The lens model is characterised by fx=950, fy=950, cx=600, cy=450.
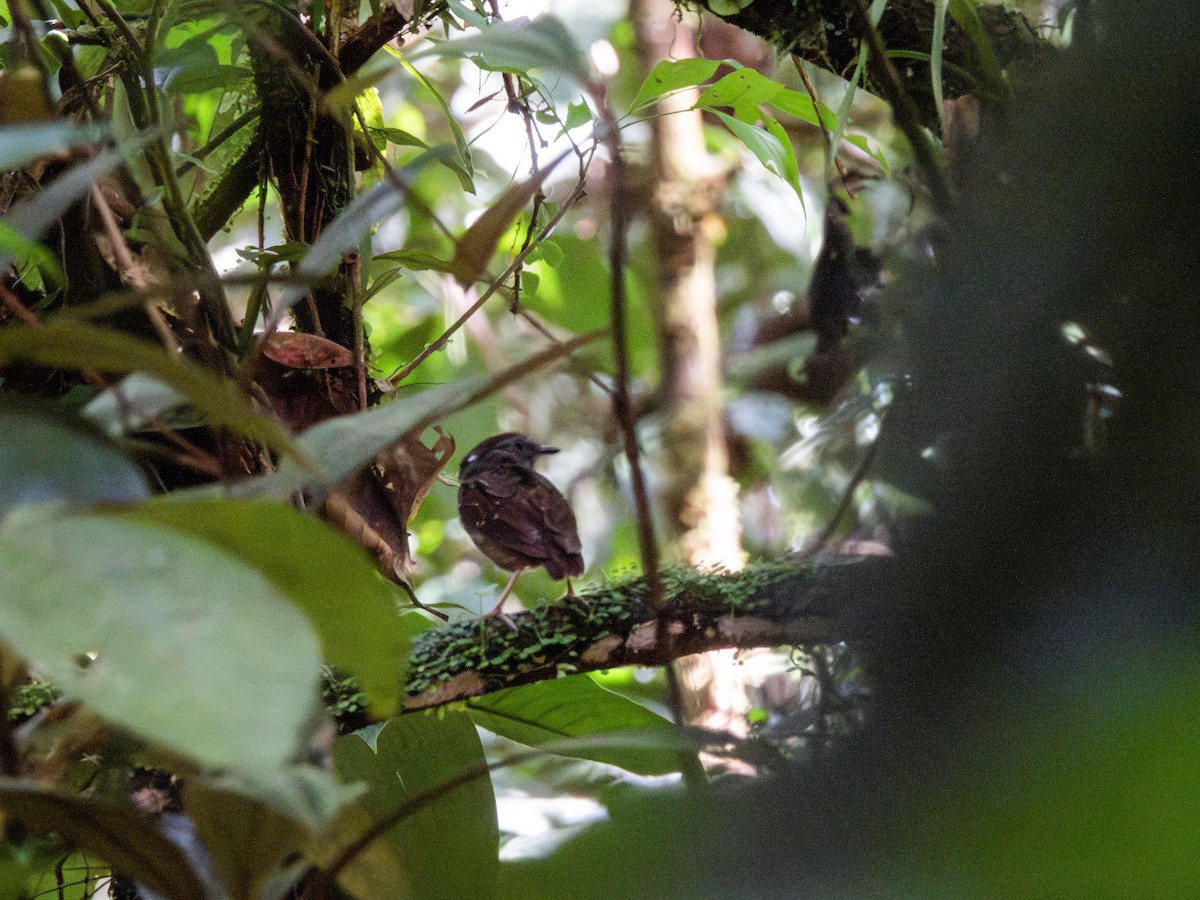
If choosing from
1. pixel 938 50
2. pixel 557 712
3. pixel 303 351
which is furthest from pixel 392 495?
pixel 938 50

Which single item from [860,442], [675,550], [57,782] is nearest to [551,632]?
[860,442]

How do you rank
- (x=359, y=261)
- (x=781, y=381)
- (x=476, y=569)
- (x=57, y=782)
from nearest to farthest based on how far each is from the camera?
1. (x=57, y=782)
2. (x=359, y=261)
3. (x=781, y=381)
4. (x=476, y=569)

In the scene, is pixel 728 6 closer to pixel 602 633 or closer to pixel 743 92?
pixel 743 92

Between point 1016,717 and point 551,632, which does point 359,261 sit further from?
point 1016,717

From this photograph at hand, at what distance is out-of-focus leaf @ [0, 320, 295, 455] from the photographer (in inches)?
18.0

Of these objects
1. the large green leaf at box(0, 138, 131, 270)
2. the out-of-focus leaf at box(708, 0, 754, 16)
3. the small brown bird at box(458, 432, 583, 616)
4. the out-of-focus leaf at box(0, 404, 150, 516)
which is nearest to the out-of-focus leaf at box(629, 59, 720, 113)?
the out-of-focus leaf at box(708, 0, 754, 16)

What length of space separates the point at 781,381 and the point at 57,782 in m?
2.77

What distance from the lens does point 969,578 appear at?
0.34 metres

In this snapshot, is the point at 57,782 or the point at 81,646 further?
the point at 57,782

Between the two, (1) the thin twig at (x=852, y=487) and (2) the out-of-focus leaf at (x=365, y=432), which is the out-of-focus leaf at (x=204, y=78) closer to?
(2) the out-of-focus leaf at (x=365, y=432)

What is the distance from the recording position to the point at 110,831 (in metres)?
0.55

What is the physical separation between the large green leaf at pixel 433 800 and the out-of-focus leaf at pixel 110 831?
0.18 meters

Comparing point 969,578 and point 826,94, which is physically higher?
point 826,94

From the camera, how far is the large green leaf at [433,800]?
31.9 inches
